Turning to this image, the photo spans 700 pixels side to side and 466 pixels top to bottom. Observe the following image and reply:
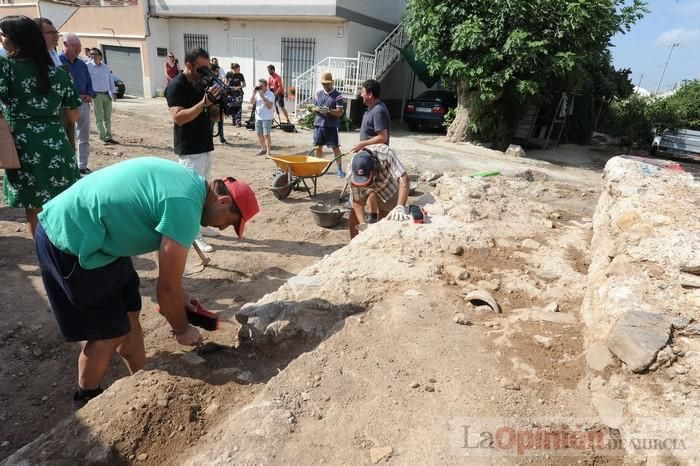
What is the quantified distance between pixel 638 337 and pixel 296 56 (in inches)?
612

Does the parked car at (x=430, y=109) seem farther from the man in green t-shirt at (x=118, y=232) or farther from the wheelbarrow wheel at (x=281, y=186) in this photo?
the man in green t-shirt at (x=118, y=232)

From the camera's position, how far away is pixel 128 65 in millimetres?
18766

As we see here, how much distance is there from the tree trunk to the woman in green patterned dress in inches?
403

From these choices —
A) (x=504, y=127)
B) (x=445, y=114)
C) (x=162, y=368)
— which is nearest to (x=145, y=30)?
(x=445, y=114)

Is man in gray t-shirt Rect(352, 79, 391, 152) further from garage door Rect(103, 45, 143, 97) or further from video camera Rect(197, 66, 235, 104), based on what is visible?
garage door Rect(103, 45, 143, 97)

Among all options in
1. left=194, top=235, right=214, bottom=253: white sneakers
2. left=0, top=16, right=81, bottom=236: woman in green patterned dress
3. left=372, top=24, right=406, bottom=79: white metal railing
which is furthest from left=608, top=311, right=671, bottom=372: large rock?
left=372, top=24, right=406, bottom=79: white metal railing

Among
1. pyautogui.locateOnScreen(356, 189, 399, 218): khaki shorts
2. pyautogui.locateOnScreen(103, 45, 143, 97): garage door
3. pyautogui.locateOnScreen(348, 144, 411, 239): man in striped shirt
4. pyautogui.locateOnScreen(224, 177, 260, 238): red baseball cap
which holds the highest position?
pyautogui.locateOnScreen(103, 45, 143, 97): garage door

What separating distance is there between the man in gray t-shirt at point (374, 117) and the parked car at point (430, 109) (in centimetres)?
927

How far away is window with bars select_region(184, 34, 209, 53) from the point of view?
17.3m

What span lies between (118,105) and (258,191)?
36.8 ft

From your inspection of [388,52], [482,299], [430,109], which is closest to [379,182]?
[482,299]

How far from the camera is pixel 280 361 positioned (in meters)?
2.75

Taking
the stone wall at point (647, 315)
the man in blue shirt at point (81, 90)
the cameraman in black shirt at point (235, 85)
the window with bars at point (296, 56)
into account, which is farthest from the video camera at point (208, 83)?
the window with bars at point (296, 56)

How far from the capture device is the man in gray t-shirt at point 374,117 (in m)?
5.02
